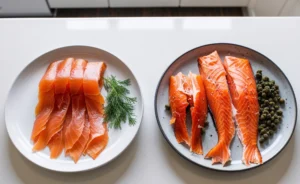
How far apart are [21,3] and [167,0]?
982 millimetres

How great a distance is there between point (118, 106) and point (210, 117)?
0.30 metres

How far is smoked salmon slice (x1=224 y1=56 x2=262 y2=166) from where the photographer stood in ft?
3.43

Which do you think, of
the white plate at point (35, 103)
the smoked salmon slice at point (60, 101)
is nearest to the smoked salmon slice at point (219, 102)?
the white plate at point (35, 103)

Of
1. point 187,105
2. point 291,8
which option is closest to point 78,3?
point 291,8

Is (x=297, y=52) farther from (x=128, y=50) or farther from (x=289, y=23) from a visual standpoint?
(x=128, y=50)

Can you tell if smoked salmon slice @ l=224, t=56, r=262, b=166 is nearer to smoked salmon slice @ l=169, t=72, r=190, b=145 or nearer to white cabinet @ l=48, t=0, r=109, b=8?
smoked salmon slice @ l=169, t=72, r=190, b=145

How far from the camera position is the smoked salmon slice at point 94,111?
1.05m

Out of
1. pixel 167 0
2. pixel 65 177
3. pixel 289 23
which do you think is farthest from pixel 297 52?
pixel 167 0

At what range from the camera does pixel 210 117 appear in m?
1.11

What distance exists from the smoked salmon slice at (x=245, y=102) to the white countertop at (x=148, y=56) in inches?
2.8

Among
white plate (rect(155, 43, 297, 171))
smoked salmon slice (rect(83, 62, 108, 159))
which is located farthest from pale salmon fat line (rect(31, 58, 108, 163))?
white plate (rect(155, 43, 297, 171))

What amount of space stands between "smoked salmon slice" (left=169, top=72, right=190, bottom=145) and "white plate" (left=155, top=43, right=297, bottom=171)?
0.8 inches

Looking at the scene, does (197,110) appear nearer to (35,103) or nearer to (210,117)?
(210,117)

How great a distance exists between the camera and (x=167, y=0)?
238cm
